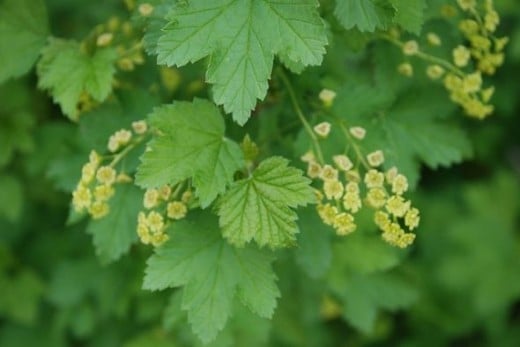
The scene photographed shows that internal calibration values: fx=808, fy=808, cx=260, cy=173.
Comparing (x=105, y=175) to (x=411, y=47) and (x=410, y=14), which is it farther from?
(x=411, y=47)

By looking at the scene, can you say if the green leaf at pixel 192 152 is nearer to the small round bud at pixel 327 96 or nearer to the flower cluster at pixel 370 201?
the flower cluster at pixel 370 201

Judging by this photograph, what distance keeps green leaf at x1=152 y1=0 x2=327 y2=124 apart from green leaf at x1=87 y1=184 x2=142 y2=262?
693 mm

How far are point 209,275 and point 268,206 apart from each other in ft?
1.06

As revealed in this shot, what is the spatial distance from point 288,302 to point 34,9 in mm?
1681

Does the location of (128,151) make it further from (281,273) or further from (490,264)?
(490,264)

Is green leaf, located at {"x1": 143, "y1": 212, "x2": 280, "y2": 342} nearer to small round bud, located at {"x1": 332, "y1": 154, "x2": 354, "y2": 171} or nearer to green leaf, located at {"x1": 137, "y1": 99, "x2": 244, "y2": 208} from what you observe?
green leaf, located at {"x1": 137, "y1": 99, "x2": 244, "y2": 208}

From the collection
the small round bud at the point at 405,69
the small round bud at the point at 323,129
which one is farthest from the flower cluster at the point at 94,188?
the small round bud at the point at 405,69

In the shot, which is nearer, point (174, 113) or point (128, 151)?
point (174, 113)

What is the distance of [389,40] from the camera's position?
2818 mm

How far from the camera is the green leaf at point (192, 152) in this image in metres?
2.20

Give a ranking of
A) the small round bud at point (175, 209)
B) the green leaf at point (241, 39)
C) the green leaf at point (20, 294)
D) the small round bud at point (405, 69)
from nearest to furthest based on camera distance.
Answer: the green leaf at point (241, 39), the small round bud at point (175, 209), the small round bud at point (405, 69), the green leaf at point (20, 294)

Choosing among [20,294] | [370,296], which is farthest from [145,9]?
[20,294]

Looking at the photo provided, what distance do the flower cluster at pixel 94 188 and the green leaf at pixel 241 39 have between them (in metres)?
0.46

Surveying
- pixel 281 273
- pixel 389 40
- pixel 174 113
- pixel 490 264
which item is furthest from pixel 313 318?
pixel 174 113
